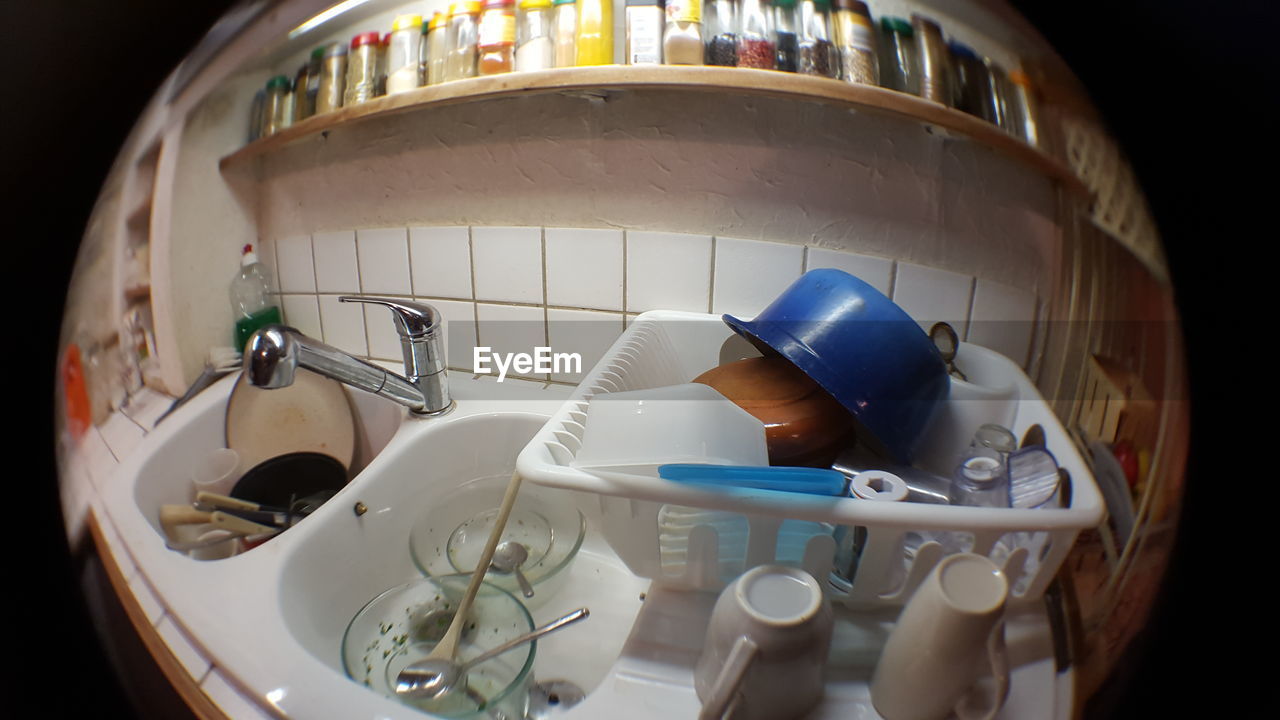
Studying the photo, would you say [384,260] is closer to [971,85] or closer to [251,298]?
[251,298]

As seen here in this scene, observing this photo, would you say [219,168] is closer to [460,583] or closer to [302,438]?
[302,438]

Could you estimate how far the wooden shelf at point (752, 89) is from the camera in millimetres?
272

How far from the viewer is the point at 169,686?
0.32 m

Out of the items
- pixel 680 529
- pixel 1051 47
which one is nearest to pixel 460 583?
pixel 680 529

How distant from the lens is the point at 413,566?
404mm

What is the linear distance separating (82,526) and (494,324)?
0.28m

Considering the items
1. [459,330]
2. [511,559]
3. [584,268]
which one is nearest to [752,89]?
[584,268]

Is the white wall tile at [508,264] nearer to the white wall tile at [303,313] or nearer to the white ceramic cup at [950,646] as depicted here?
the white wall tile at [303,313]

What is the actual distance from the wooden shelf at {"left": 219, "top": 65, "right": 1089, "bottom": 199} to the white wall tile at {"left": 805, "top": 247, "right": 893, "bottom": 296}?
72 millimetres

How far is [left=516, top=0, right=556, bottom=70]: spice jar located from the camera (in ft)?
0.95

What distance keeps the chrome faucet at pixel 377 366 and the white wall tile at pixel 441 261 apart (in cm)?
2

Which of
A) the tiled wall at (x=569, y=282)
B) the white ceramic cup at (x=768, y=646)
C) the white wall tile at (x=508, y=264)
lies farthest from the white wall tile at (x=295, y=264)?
the white ceramic cup at (x=768, y=646)

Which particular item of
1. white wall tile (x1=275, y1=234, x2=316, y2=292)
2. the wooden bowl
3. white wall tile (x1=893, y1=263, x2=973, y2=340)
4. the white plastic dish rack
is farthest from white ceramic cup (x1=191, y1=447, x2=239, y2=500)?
white wall tile (x1=893, y1=263, x2=973, y2=340)

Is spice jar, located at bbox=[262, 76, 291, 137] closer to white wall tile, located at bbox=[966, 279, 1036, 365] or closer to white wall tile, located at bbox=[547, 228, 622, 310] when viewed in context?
A: white wall tile, located at bbox=[547, 228, 622, 310]
